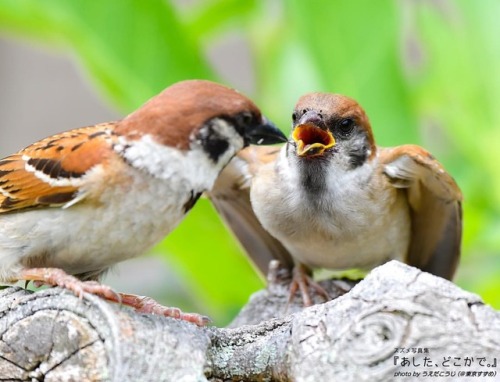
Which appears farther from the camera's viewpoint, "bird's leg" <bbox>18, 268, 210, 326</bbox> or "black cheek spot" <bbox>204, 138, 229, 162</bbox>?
"black cheek spot" <bbox>204, 138, 229, 162</bbox>


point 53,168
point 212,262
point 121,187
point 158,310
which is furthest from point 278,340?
point 212,262

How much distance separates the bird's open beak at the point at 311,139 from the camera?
7.09 feet

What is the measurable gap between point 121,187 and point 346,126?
0.60 m

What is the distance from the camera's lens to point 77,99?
662 cm

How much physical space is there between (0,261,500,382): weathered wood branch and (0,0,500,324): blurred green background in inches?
42.8

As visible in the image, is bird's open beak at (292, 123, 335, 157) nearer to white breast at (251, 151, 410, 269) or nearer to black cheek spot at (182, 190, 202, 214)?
white breast at (251, 151, 410, 269)

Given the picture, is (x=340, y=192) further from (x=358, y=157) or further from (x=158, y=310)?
(x=158, y=310)

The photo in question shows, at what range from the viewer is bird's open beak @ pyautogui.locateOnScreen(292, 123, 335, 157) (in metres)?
2.16

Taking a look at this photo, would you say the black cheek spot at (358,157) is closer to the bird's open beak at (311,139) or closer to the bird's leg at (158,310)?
the bird's open beak at (311,139)

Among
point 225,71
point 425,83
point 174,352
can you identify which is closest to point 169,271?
point 425,83

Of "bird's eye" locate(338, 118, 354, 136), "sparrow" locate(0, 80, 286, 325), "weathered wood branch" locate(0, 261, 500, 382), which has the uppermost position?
"bird's eye" locate(338, 118, 354, 136)

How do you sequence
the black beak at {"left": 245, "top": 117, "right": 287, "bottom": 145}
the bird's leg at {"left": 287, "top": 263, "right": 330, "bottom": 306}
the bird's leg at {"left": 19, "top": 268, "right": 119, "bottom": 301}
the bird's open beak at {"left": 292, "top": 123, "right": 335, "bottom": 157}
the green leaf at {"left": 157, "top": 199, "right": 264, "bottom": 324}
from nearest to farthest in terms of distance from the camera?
→ the bird's leg at {"left": 19, "top": 268, "right": 119, "bottom": 301}, the black beak at {"left": 245, "top": 117, "right": 287, "bottom": 145}, the bird's open beak at {"left": 292, "top": 123, "right": 335, "bottom": 157}, the bird's leg at {"left": 287, "top": 263, "right": 330, "bottom": 306}, the green leaf at {"left": 157, "top": 199, "right": 264, "bottom": 324}

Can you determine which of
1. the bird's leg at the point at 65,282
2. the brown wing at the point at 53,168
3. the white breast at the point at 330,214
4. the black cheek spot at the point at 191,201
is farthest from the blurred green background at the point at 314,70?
the bird's leg at the point at 65,282

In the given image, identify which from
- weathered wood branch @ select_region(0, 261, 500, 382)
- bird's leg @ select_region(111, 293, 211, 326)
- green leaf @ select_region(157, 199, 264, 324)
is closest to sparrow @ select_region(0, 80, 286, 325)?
bird's leg @ select_region(111, 293, 211, 326)
